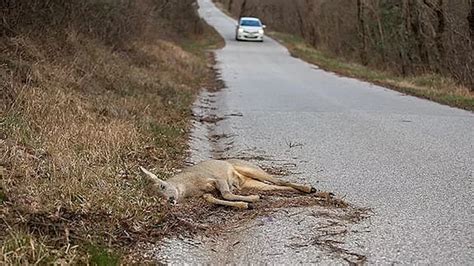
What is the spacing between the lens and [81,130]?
8805 mm

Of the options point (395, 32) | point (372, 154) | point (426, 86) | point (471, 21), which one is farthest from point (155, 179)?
point (395, 32)

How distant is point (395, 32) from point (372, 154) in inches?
1023

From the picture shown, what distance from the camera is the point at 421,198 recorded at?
6945 millimetres

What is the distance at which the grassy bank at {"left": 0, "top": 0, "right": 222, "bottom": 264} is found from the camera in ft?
17.3

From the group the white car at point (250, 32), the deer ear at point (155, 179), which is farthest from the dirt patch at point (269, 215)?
the white car at point (250, 32)

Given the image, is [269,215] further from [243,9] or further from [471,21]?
[243,9]

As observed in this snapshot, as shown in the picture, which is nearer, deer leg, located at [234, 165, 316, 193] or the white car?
deer leg, located at [234, 165, 316, 193]

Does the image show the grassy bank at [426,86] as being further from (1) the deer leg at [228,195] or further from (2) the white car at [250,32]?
(2) the white car at [250,32]

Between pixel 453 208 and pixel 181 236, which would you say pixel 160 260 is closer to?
pixel 181 236

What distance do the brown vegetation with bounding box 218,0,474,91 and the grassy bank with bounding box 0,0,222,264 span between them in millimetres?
8711

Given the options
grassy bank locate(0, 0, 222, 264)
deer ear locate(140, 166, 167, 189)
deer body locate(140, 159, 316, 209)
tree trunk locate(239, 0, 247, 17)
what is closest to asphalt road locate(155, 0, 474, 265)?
deer body locate(140, 159, 316, 209)

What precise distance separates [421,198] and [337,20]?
35.0m

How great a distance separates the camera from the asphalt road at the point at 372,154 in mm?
5590

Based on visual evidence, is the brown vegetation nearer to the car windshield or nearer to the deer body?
the car windshield
